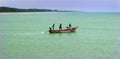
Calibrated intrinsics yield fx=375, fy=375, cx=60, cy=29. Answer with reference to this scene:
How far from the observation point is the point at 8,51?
20156 millimetres

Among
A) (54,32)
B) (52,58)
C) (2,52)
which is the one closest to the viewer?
(52,58)

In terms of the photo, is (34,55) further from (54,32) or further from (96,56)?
(54,32)

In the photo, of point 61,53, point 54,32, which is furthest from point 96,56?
point 54,32

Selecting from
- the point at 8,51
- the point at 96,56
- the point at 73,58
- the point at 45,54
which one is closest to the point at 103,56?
the point at 96,56

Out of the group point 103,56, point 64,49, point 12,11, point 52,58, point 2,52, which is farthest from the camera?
point 12,11

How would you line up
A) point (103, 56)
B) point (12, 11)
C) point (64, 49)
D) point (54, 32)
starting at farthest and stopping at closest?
point (12, 11) < point (54, 32) < point (64, 49) < point (103, 56)

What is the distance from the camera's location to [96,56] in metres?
18.2

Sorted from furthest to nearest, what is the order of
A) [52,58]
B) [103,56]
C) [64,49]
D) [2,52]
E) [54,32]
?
1. [54,32]
2. [64,49]
3. [2,52]
4. [103,56]
5. [52,58]

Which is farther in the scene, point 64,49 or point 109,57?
point 64,49

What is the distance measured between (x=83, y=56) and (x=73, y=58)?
100cm

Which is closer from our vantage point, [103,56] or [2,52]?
[103,56]

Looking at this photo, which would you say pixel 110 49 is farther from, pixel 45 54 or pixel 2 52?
pixel 2 52

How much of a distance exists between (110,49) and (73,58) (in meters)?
4.60

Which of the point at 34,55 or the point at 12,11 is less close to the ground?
the point at 34,55
